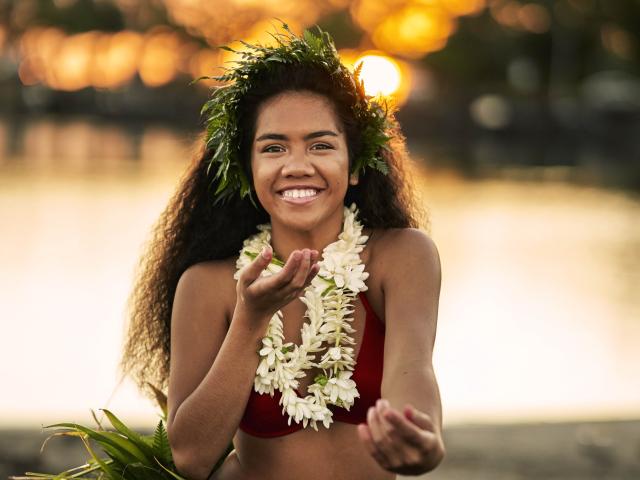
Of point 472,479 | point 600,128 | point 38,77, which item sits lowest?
point 472,479

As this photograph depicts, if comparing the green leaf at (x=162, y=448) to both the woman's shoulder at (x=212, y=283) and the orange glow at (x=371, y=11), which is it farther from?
the orange glow at (x=371, y=11)

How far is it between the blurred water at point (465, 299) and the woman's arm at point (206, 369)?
0.95 metres

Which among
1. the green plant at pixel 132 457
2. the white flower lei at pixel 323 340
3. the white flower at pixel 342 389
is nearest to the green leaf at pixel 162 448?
the green plant at pixel 132 457

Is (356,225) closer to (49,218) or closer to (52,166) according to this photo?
(49,218)

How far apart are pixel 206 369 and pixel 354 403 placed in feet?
1.20

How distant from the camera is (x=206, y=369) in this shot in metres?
2.75

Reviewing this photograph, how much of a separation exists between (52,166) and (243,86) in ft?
84.1

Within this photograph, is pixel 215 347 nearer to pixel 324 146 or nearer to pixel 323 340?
pixel 323 340

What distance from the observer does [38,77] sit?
94.9 m

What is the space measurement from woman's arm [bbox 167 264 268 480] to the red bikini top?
0.41ft

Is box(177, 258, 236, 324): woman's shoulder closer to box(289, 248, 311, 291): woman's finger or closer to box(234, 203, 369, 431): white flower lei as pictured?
box(234, 203, 369, 431): white flower lei

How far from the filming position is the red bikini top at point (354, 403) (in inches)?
109

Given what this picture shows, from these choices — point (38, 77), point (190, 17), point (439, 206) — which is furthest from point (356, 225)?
point (38, 77)

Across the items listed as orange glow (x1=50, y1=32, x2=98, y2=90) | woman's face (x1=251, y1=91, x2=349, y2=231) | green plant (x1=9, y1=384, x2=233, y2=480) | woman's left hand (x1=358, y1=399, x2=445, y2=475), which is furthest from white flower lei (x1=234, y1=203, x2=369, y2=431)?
orange glow (x1=50, y1=32, x2=98, y2=90)
